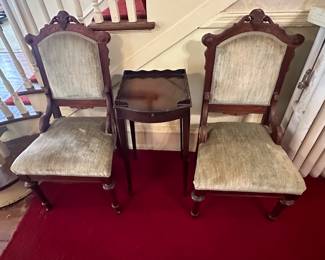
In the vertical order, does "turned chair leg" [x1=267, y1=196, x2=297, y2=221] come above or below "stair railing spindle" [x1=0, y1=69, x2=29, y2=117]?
below

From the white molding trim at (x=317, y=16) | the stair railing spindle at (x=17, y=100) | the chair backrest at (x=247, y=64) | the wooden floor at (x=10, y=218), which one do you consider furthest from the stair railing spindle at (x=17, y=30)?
the white molding trim at (x=317, y=16)

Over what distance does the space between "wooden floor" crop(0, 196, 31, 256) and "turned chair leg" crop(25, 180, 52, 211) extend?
19cm

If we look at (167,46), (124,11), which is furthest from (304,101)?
(124,11)

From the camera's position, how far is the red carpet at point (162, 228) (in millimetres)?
1252

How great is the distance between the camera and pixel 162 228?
1360 mm

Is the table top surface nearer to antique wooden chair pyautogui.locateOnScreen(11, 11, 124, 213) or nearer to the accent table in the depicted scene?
the accent table

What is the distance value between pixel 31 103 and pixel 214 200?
1.51 metres

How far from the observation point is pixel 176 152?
1876mm

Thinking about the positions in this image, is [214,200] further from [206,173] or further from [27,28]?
[27,28]

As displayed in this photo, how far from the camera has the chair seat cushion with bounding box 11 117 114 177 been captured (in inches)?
44.9

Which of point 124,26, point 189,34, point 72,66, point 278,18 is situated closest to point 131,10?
point 124,26

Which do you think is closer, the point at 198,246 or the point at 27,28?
the point at 198,246

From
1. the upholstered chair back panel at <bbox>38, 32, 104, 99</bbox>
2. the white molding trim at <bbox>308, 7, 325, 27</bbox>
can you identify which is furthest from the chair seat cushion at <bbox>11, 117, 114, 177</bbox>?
the white molding trim at <bbox>308, 7, 325, 27</bbox>

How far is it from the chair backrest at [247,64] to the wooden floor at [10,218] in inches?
52.5
